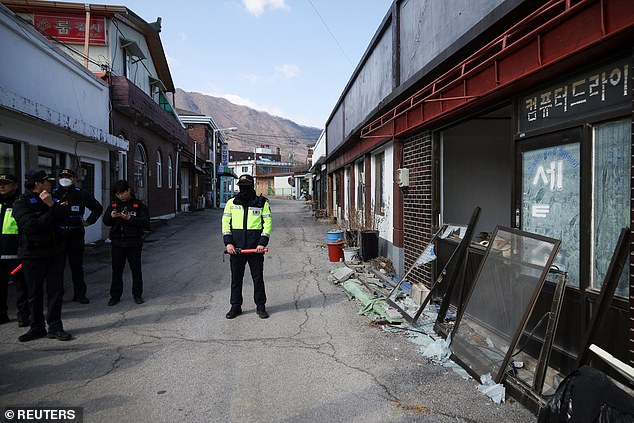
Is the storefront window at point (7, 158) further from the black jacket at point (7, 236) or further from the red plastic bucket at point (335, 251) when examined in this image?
the red plastic bucket at point (335, 251)

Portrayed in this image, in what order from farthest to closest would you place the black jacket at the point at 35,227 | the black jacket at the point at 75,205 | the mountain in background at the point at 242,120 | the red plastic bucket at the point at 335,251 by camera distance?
the mountain in background at the point at 242,120 < the red plastic bucket at the point at 335,251 < the black jacket at the point at 75,205 < the black jacket at the point at 35,227

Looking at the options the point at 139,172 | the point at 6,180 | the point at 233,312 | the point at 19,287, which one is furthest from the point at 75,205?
the point at 139,172

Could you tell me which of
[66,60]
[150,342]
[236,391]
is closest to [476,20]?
[236,391]

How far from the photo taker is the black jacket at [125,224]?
598 cm

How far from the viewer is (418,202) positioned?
6.90 m

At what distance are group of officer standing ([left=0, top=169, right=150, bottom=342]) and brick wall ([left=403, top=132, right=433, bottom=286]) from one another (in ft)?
14.1

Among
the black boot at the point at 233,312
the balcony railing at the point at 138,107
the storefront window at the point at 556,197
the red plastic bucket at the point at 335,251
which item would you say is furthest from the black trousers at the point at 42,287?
the balcony railing at the point at 138,107

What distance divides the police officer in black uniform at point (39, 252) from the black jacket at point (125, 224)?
1.23 meters

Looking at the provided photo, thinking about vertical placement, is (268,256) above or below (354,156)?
below

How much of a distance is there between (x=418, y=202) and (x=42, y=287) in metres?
5.35

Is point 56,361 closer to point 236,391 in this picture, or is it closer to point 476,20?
point 236,391

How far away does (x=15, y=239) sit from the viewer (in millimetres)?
4945

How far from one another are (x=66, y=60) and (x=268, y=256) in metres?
6.73

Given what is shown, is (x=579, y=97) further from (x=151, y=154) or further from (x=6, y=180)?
(x=151, y=154)
